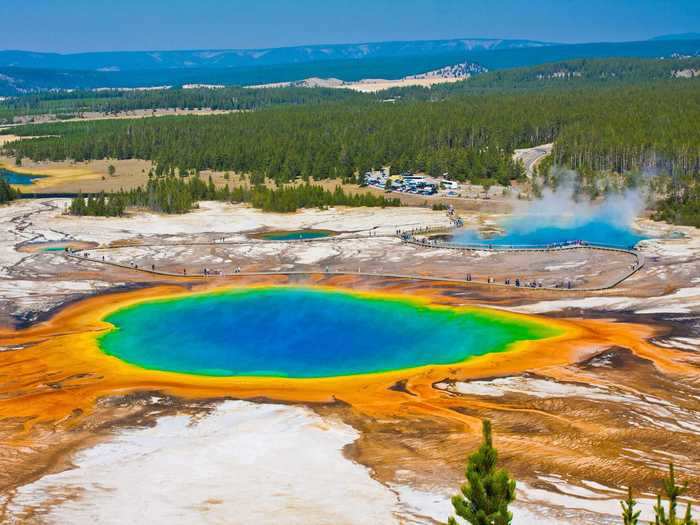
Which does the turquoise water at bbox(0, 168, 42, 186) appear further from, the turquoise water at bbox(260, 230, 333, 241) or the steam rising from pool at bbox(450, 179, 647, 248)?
the steam rising from pool at bbox(450, 179, 647, 248)

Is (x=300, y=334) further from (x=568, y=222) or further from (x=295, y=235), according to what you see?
(x=568, y=222)

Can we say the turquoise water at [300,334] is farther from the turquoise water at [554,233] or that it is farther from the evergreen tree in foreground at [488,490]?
the evergreen tree in foreground at [488,490]

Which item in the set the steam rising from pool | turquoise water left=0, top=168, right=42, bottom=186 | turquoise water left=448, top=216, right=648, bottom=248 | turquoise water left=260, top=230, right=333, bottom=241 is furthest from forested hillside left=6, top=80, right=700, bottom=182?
turquoise water left=260, top=230, right=333, bottom=241

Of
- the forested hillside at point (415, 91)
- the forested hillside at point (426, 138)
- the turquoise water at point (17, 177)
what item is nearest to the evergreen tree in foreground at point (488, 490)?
the forested hillside at point (426, 138)

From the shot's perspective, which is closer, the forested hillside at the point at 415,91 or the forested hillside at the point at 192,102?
the forested hillside at the point at 415,91

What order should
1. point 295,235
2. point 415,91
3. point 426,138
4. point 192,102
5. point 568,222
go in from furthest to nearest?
point 415,91 → point 192,102 → point 426,138 → point 568,222 → point 295,235

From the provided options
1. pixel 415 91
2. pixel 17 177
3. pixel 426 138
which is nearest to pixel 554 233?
pixel 426 138
